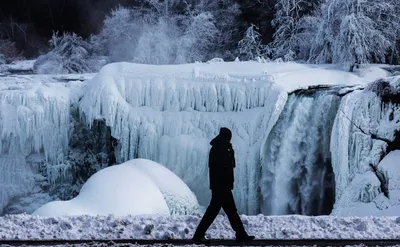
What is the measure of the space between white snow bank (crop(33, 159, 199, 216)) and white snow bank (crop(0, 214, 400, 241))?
8.00ft

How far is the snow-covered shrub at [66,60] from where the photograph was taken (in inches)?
1272

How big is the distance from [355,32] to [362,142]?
662 centimetres

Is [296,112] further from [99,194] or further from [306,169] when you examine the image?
[99,194]

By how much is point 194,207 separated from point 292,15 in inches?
692

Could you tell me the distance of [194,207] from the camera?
47.9ft

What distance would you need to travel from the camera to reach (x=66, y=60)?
3300 centimetres

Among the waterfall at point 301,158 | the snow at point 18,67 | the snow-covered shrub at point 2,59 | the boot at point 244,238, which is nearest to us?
the boot at point 244,238

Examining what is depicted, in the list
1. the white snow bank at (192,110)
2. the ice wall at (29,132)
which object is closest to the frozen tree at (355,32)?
the white snow bank at (192,110)

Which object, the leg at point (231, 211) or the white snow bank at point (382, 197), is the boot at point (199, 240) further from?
the white snow bank at point (382, 197)

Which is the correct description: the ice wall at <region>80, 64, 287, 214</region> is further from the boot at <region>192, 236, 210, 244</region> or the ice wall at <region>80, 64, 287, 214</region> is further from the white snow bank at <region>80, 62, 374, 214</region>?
the boot at <region>192, 236, 210, 244</region>

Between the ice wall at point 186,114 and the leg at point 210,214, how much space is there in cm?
852

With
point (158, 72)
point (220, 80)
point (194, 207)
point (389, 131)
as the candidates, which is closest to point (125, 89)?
point (158, 72)

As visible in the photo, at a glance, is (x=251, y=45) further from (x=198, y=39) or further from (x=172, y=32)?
(x=172, y=32)

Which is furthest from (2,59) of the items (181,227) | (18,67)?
(181,227)
